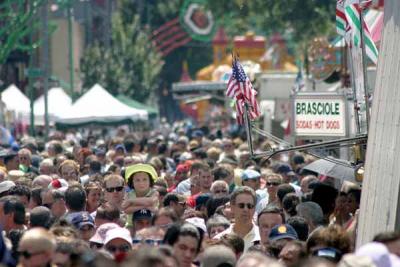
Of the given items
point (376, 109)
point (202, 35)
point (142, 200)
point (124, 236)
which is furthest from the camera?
point (202, 35)

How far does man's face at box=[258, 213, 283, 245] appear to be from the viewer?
504 inches

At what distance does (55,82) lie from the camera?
131ft

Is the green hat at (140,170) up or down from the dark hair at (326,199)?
Answer: up

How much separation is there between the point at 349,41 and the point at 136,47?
4900 centimetres

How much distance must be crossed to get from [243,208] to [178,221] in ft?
7.63

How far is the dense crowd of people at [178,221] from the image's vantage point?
9.09 meters

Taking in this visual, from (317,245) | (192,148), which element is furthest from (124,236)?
(192,148)

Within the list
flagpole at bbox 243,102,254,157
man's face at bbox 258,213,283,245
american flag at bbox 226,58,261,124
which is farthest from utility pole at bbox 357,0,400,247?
american flag at bbox 226,58,261,124

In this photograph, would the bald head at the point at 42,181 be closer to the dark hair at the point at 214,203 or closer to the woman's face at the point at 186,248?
the dark hair at the point at 214,203

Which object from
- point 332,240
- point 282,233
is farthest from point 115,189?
point 332,240

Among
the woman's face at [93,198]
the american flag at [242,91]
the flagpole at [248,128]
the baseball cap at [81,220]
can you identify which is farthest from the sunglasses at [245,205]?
the woman's face at [93,198]

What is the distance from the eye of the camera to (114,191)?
50.9 ft

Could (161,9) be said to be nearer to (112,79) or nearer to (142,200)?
(112,79)

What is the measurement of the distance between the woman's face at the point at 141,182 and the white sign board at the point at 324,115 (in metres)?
1.87
